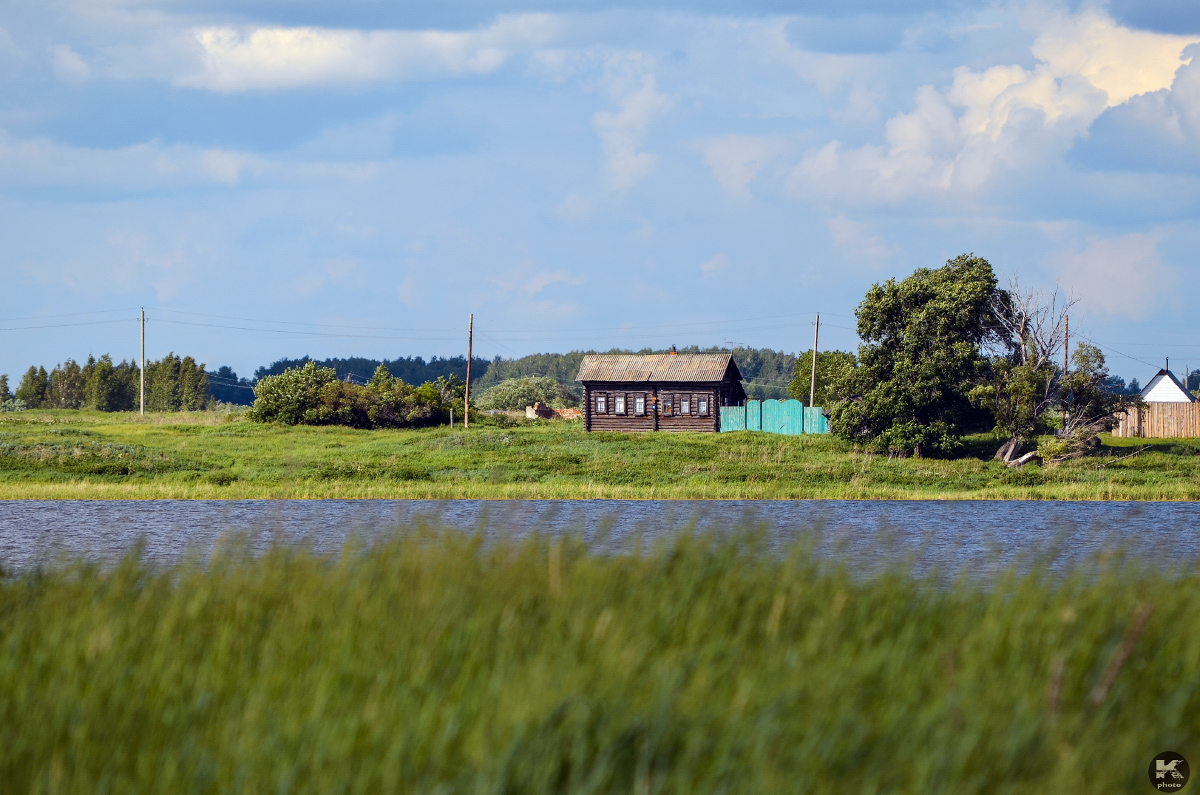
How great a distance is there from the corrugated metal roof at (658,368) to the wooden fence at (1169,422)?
19692mm

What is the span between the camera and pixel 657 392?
58.1 meters

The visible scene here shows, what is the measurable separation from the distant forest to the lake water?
350ft

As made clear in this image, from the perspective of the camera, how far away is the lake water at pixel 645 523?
16047 mm

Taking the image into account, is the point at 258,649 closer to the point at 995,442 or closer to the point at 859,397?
the point at 859,397

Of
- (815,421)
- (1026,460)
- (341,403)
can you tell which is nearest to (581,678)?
(1026,460)

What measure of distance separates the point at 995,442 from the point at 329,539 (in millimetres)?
31468

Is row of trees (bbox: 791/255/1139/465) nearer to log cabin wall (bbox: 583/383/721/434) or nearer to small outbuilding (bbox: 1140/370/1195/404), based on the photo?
log cabin wall (bbox: 583/383/721/434)

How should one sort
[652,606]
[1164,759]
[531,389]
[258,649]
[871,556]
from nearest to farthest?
[1164,759]
[258,649]
[652,606]
[871,556]
[531,389]

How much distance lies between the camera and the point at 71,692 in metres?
5.59

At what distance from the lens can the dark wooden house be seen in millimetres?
57156

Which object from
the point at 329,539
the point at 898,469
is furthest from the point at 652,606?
the point at 898,469

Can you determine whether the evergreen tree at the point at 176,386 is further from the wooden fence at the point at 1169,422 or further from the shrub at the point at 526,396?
the wooden fence at the point at 1169,422

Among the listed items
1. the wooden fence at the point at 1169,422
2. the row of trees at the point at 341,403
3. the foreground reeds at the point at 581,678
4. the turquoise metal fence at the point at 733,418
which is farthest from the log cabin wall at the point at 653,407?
the foreground reeds at the point at 581,678

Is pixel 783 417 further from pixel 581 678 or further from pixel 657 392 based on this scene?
pixel 581 678
